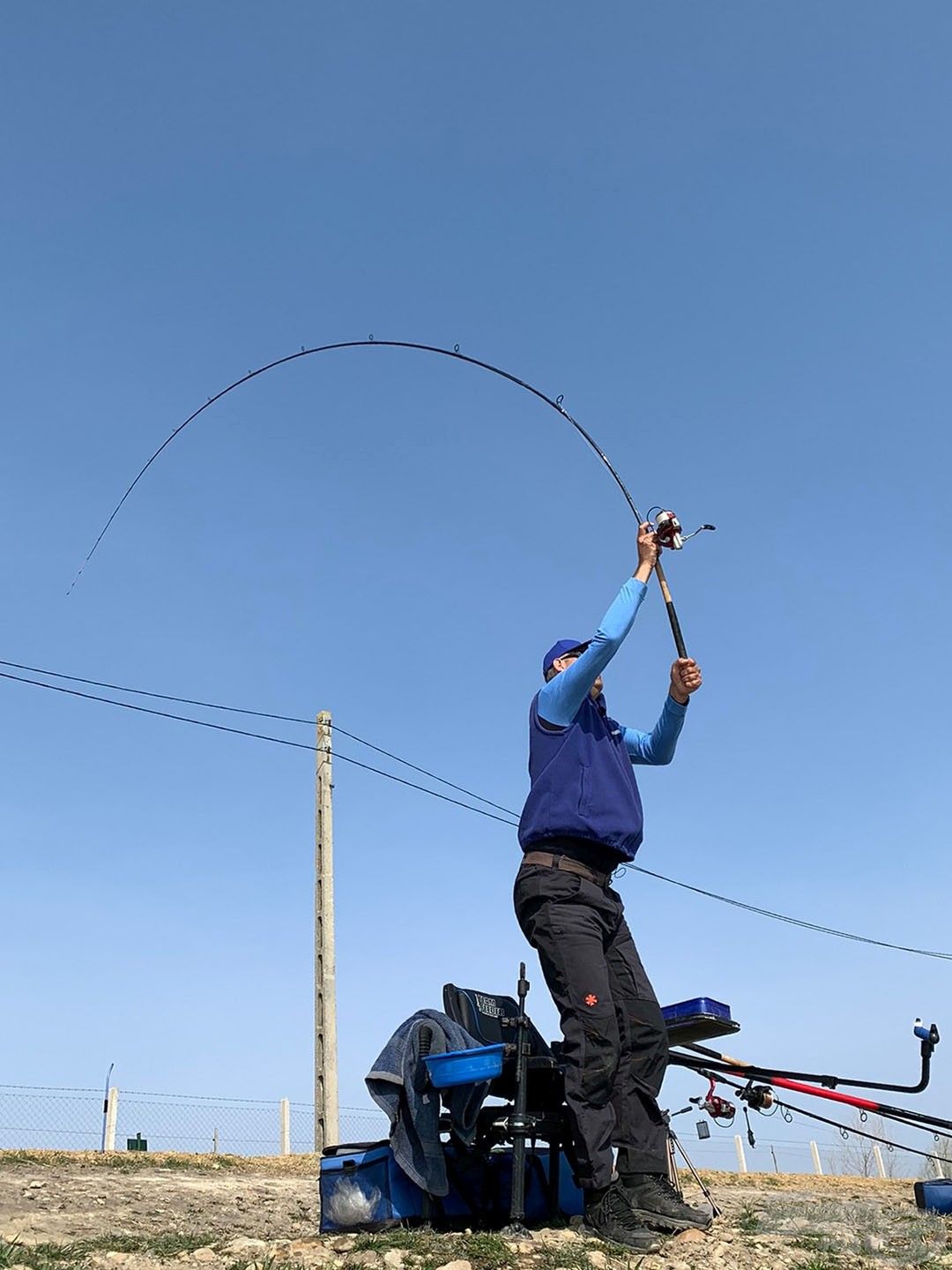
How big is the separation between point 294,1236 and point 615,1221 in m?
1.68

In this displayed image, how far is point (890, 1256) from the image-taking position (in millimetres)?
4672

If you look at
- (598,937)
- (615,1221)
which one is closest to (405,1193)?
(615,1221)

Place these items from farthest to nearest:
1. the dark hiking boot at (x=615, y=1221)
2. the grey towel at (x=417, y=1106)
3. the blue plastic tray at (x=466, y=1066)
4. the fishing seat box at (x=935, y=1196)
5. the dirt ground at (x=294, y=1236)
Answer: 1. the fishing seat box at (x=935, y=1196)
2. the grey towel at (x=417, y=1106)
3. the blue plastic tray at (x=466, y=1066)
4. the dark hiking boot at (x=615, y=1221)
5. the dirt ground at (x=294, y=1236)

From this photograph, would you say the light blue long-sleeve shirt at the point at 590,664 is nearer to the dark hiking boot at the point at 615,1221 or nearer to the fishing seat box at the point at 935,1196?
the dark hiking boot at the point at 615,1221

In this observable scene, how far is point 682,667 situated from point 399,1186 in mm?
2810

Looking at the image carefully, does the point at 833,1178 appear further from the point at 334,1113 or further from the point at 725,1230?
the point at 725,1230

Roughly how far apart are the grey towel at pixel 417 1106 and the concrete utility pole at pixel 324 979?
9.53m

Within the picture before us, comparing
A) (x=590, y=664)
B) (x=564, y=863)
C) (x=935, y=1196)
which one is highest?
(x=590, y=664)

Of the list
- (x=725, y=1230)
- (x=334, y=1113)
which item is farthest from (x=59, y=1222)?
(x=334, y=1113)

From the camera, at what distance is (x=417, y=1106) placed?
5188mm

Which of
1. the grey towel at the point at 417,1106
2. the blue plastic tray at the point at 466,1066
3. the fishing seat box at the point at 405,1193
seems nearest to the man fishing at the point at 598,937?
the blue plastic tray at the point at 466,1066

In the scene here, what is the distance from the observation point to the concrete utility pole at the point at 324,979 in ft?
47.4

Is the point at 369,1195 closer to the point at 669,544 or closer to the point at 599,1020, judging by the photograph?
the point at 599,1020

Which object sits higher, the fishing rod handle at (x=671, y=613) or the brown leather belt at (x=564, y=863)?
the fishing rod handle at (x=671, y=613)
